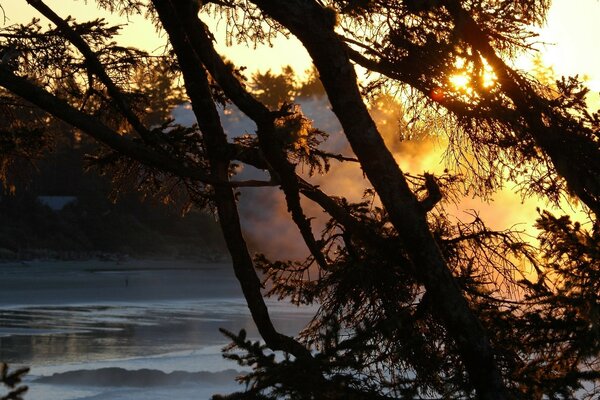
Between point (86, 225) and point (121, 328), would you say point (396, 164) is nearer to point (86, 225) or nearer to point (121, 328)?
point (121, 328)

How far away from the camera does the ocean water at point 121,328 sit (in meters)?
17.3

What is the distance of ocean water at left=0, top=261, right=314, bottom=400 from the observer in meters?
17.3

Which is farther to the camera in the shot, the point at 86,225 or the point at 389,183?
the point at 86,225

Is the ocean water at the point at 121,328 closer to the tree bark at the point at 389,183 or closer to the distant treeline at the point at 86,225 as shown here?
the distant treeline at the point at 86,225

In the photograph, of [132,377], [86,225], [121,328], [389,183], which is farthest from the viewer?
[86,225]

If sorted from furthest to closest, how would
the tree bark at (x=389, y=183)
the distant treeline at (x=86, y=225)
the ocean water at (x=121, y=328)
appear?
1. the distant treeline at (x=86, y=225)
2. the ocean water at (x=121, y=328)
3. the tree bark at (x=389, y=183)

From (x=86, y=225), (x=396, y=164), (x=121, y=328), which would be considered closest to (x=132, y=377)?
(x=121, y=328)

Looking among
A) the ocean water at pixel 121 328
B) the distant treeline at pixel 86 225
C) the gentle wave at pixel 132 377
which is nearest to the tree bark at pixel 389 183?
the ocean water at pixel 121 328

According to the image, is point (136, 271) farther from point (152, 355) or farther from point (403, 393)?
point (403, 393)

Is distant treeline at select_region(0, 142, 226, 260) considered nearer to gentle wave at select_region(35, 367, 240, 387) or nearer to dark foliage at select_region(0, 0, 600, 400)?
gentle wave at select_region(35, 367, 240, 387)

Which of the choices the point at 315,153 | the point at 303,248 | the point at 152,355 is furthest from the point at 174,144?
the point at 303,248

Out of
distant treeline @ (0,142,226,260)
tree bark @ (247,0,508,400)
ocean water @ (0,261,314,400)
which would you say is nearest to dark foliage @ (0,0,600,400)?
tree bark @ (247,0,508,400)

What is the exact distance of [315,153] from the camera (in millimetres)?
8680

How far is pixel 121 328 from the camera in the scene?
83.9 feet
